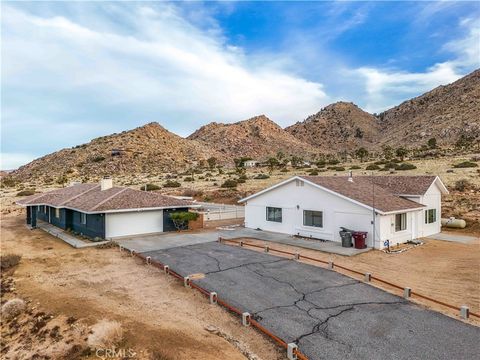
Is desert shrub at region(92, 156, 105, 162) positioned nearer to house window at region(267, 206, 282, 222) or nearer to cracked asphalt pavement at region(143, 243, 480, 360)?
house window at region(267, 206, 282, 222)

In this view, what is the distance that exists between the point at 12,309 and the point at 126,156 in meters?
89.8

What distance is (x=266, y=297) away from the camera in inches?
522

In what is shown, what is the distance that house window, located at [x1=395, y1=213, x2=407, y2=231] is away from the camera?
22.4 metres

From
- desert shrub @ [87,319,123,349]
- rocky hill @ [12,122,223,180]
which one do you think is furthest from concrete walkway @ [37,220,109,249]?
rocky hill @ [12,122,223,180]

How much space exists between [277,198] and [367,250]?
26.5ft

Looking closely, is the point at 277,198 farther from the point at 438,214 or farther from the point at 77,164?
→ the point at 77,164

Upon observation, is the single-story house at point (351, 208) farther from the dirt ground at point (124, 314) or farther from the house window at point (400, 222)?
the dirt ground at point (124, 314)

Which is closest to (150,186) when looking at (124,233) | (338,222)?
(124,233)

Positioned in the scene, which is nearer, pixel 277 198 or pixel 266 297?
pixel 266 297

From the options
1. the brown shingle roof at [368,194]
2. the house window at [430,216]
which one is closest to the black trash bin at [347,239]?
the brown shingle roof at [368,194]

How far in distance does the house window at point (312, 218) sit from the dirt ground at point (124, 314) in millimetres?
11636

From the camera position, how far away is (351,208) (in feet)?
72.4

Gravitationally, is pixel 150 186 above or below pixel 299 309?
above

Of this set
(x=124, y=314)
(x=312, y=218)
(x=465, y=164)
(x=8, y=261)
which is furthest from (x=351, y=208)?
(x=465, y=164)
